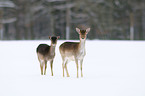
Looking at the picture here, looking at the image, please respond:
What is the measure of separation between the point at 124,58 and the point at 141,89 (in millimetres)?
8695

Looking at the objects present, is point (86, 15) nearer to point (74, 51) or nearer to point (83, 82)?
point (74, 51)

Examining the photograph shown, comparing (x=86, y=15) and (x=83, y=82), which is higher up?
(x=86, y=15)

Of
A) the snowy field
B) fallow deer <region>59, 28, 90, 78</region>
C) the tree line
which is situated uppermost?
the tree line

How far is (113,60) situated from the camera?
655 inches

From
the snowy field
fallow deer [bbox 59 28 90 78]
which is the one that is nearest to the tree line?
the snowy field

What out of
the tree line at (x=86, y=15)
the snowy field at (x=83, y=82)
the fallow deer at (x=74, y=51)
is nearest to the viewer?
the snowy field at (x=83, y=82)

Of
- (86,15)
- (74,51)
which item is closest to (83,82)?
(74,51)

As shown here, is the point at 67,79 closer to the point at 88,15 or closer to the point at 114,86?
the point at 114,86

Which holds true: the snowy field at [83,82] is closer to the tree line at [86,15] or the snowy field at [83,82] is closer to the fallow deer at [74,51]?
the fallow deer at [74,51]

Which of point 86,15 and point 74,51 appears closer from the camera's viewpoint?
point 74,51

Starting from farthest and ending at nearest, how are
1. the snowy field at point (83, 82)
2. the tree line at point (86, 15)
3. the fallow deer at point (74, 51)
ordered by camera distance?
the tree line at point (86, 15)
the fallow deer at point (74, 51)
the snowy field at point (83, 82)

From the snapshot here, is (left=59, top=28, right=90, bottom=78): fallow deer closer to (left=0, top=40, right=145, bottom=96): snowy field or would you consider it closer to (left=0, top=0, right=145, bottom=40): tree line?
(left=0, top=40, right=145, bottom=96): snowy field

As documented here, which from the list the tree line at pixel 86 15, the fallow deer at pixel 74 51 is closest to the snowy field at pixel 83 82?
the fallow deer at pixel 74 51

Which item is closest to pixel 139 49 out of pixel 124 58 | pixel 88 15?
pixel 124 58
